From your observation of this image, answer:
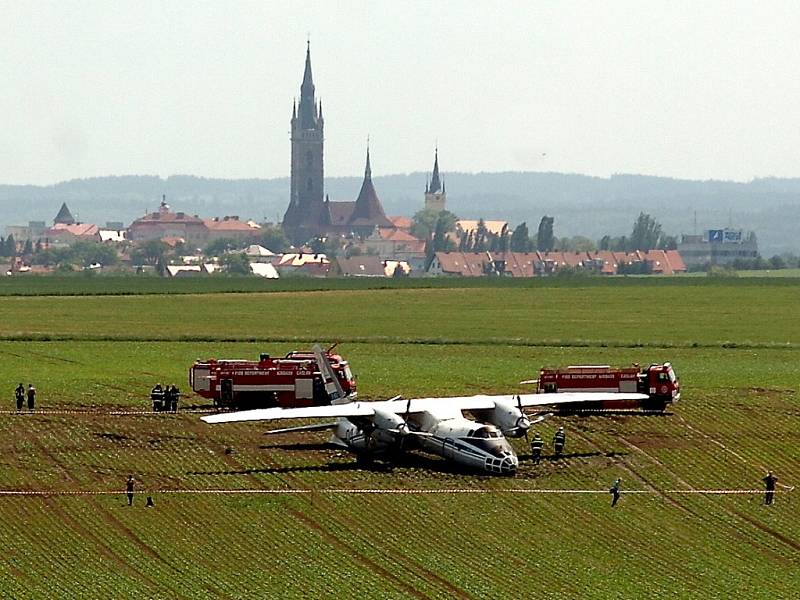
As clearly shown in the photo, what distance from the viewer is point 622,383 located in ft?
287

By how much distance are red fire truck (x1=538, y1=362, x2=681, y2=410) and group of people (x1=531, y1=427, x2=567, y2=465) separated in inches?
306

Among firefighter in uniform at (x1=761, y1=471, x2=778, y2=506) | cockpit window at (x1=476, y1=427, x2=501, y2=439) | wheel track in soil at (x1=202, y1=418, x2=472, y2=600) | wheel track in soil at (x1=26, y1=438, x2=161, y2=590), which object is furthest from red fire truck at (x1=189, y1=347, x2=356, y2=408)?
firefighter in uniform at (x1=761, y1=471, x2=778, y2=506)

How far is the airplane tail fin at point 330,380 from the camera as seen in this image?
83.6m

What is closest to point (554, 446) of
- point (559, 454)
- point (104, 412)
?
point (559, 454)

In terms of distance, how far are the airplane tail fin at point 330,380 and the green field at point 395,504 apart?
3.01 m

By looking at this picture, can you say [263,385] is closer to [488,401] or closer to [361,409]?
[361,409]

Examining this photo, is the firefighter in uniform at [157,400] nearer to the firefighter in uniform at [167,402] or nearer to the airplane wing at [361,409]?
the firefighter in uniform at [167,402]

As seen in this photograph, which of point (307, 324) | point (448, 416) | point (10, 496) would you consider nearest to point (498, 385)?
point (448, 416)

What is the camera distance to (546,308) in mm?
172625

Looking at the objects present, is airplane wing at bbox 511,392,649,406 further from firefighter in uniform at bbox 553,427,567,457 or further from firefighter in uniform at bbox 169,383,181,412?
firefighter in uniform at bbox 169,383,181,412

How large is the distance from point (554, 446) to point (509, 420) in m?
2.37

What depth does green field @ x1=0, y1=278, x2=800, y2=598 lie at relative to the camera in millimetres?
59469

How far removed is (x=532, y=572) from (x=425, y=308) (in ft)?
366

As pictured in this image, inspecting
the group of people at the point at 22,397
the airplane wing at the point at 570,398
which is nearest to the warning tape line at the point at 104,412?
the group of people at the point at 22,397
